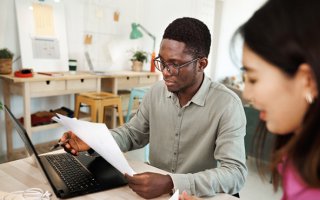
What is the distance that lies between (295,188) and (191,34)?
79cm

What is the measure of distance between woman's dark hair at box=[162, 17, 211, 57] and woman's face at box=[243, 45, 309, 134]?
0.68 meters

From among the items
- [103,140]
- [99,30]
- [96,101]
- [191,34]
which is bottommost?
[96,101]

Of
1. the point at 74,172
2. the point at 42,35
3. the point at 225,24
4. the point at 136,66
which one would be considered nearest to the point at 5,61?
the point at 42,35

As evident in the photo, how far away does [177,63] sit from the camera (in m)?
1.21

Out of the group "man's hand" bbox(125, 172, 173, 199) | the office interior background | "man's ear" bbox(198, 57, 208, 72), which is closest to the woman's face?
"man's hand" bbox(125, 172, 173, 199)

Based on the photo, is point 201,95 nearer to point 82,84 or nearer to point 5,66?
point 82,84

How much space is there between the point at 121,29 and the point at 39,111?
1451 millimetres

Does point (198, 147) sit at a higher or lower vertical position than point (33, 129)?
higher

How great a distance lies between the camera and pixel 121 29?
381 cm

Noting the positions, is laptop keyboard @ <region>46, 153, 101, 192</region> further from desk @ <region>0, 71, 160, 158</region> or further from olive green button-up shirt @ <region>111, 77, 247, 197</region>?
desk @ <region>0, 71, 160, 158</region>

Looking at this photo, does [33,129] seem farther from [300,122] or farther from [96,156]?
[300,122]

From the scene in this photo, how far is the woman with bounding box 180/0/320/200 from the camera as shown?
449 millimetres

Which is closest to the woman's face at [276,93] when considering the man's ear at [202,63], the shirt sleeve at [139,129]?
the man's ear at [202,63]

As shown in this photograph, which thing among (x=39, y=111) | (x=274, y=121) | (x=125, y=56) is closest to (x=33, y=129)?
(x=39, y=111)
